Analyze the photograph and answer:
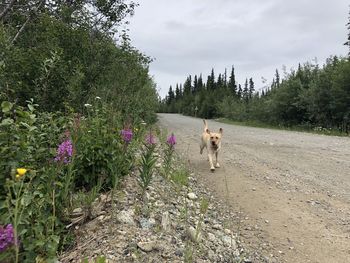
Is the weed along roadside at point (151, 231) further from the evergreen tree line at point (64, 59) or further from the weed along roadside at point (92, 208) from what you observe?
the evergreen tree line at point (64, 59)

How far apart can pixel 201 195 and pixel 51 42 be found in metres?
4.54

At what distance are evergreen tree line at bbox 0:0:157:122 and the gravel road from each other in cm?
254

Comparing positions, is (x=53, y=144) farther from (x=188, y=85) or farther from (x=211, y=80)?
(x=188, y=85)

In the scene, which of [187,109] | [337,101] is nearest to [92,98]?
[337,101]

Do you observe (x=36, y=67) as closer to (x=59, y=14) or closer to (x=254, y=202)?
(x=254, y=202)

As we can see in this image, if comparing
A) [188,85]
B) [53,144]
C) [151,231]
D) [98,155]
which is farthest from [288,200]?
[188,85]

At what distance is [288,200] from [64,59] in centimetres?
512

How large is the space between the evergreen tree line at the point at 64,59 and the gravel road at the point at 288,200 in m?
2.54

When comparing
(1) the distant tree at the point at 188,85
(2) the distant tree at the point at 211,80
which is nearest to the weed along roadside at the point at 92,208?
(2) the distant tree at the point at 211,80

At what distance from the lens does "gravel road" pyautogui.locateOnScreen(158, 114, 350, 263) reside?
404 cm

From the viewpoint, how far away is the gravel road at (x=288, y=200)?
4035 millimetres

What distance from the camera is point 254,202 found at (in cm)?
552

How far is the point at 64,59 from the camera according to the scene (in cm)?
755

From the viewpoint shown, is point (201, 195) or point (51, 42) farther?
point (51, 42)
